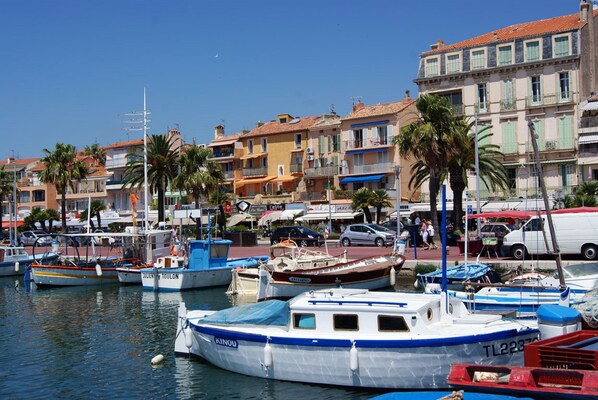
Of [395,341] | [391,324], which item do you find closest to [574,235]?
[391,324]

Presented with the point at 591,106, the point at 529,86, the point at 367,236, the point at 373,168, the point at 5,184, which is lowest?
the point at 367,236

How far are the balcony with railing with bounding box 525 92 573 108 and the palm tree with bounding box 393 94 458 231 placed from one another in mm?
18996

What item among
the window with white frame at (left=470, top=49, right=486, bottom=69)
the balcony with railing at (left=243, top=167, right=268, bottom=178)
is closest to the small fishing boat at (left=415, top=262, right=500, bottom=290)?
the window with white frame at (left=470, top=49, right=486, bottom=69)

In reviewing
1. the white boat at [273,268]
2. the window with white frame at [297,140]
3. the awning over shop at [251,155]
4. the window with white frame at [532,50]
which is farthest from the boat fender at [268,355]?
the awning over shop at [251,155]

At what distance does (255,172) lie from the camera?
86.2 m

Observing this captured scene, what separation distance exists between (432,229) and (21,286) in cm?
2490

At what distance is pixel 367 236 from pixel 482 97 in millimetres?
22689

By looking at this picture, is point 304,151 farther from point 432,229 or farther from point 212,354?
point 212,354

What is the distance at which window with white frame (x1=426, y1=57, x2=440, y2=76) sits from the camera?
224ft

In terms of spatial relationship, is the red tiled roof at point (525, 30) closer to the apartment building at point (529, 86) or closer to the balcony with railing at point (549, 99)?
the apartment building at point (529, 86)

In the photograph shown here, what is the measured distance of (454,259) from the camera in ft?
118

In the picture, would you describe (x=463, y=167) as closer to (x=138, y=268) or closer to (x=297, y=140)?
(x=138, y=268)

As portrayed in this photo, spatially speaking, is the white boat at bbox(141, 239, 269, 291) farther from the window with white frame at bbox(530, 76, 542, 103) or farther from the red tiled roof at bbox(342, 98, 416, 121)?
the red tiled roof at bbox(342, 98, 416, 121)

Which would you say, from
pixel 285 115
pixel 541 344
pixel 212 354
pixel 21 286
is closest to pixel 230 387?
pixel 212 354
